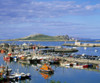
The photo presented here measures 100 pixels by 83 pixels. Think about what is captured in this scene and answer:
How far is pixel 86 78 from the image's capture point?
4284 centimetres

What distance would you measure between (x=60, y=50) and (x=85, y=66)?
2410 inches

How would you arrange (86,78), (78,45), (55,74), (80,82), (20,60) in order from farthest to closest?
(78,45) < (20,60) < (55,74) < (86,78) < (80,82)

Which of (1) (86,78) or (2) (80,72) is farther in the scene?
(2) (80,72)

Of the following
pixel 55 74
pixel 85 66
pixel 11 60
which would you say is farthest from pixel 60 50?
pixel 55 74

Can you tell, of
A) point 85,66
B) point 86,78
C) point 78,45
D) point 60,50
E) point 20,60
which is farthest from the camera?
point 78,45

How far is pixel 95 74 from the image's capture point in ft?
151

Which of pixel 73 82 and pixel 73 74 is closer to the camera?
pixel 73 82

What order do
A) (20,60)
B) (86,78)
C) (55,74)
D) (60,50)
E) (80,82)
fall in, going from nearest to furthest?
1. (80,82)
2. (86,78)
3. (55,74)
4. (20,60)
5. (60,50)

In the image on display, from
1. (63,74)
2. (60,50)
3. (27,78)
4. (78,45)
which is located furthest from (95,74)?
(78,45)

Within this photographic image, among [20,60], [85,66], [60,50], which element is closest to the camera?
[85,66]

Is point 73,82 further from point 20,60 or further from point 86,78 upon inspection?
point 20,60

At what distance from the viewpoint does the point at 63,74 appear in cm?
4653

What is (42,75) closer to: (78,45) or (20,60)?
(20,60)

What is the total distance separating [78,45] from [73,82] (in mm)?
123761
